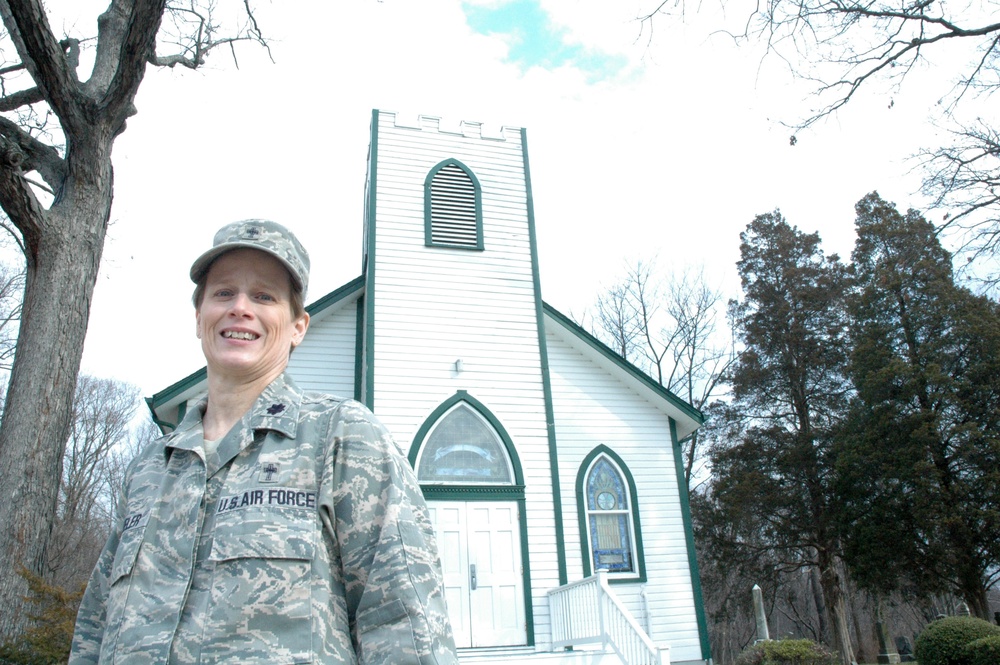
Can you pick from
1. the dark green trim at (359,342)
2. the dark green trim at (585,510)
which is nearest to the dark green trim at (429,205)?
the dark green trim at (359,342)

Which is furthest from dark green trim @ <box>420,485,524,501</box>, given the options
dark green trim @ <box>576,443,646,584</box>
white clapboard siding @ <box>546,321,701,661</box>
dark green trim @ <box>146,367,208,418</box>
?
dark green trim @ <box>146,367,208,418</box>

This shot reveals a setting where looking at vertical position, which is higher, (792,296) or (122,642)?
(792,296)

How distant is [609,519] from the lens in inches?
479

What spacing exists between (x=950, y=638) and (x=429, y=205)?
491 inches

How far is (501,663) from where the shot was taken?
9156 mm

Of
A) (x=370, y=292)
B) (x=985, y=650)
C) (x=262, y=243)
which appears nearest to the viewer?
(x=262, y=243)

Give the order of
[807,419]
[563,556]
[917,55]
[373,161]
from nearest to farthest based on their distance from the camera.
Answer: [917,55]
[563,556]
[373,161]
[807,419]

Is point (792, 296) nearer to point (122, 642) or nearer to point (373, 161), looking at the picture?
point (373, 161)

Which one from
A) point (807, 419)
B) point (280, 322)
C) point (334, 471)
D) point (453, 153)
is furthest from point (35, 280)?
point (807, 419)

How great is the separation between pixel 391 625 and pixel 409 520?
0.23 meters

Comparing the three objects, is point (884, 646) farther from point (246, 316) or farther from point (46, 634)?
point (246, 316)

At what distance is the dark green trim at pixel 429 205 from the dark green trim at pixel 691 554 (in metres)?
4.76

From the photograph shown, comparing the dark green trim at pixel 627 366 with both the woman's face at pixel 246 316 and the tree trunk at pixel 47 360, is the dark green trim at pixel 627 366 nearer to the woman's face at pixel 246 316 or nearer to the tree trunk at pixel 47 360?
the tree trunk at pixel 47 360

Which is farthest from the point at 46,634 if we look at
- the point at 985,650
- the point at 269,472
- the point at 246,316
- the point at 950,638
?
the point at 950,638
